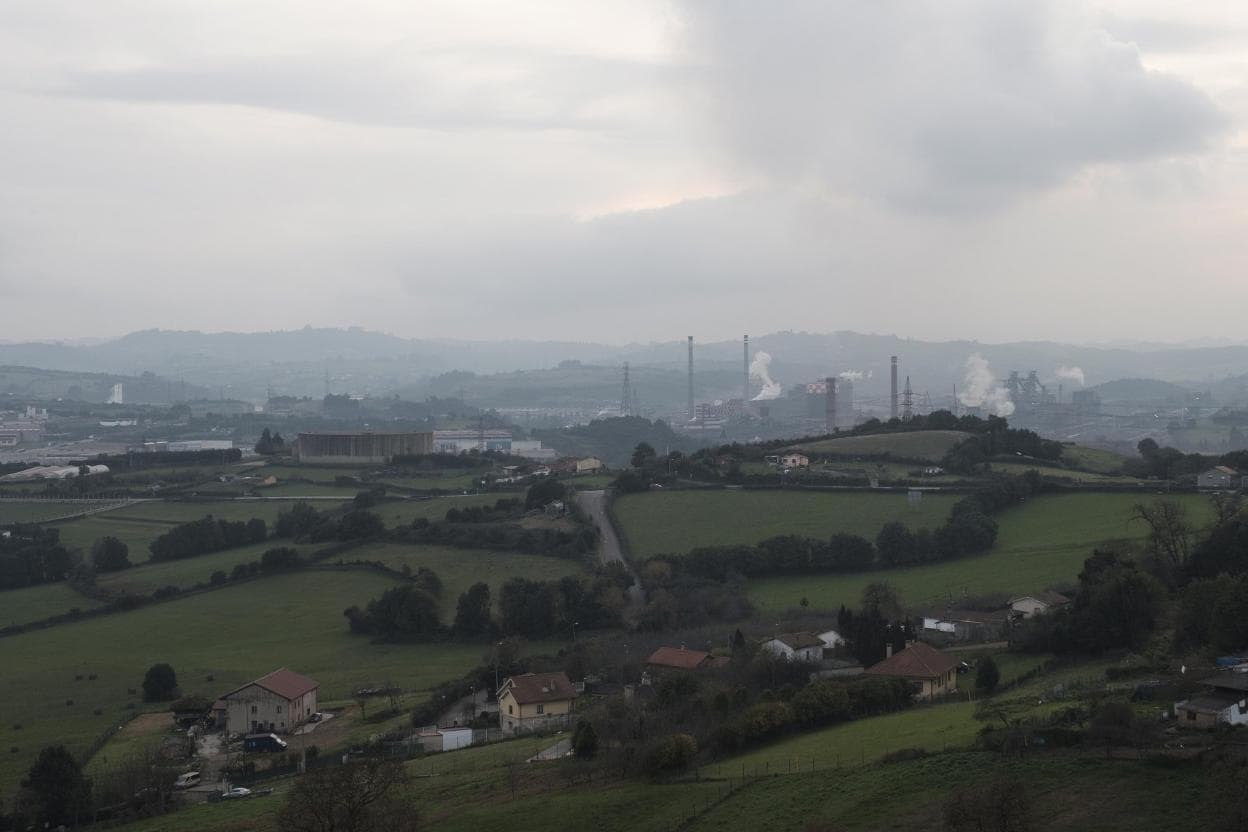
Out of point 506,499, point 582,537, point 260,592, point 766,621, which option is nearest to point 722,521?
point 582,537

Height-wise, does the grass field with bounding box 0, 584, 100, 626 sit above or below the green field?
below

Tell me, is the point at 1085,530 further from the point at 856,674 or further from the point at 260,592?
the point at 260,592

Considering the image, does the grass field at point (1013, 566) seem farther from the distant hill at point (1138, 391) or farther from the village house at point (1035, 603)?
the distant hill at point (1138, 391)

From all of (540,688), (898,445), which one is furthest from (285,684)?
(898,445)

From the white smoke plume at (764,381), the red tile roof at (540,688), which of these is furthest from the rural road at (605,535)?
the white smoke plume at (764,381)

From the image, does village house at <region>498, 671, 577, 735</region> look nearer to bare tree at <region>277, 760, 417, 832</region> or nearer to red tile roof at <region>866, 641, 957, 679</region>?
red tile roof at <region>866, 641, 957, 679</region>

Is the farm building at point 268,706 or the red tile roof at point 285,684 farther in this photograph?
the red tile roof at point 285,684

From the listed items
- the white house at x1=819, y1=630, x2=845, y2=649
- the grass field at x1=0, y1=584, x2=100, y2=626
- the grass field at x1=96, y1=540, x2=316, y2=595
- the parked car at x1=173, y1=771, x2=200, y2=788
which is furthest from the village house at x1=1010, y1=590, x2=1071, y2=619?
the grass field at x1=0, y1=584, x2=100, y2=626
